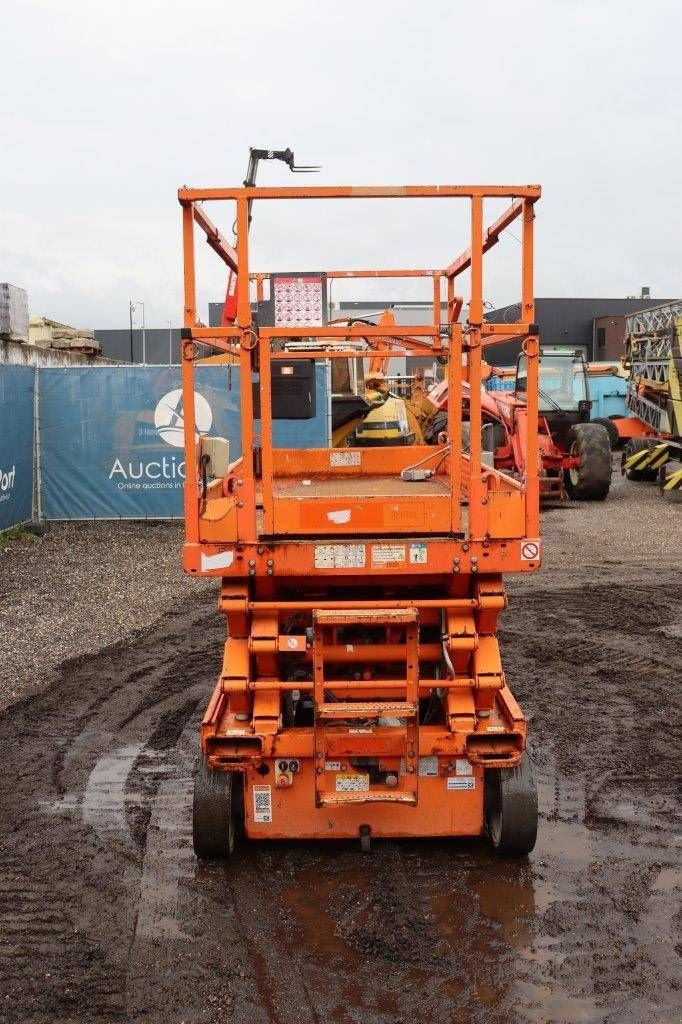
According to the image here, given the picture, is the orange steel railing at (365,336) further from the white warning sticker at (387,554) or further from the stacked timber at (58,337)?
the stacked timber at (58,337)

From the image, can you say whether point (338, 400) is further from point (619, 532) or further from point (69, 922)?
point (69, 922)

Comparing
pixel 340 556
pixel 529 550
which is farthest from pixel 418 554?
pixel 529 550

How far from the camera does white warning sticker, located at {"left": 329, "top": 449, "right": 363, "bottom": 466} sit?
6.33m

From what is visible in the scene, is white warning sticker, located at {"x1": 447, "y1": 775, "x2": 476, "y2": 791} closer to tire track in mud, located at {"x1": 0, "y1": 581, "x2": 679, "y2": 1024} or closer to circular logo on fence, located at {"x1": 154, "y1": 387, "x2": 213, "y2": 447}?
tire track in mud, located at {"x1": 0, "y1": 581, "x2": 679, "y2": 1024}

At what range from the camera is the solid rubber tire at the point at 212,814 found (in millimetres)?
4469

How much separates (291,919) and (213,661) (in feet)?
13.4

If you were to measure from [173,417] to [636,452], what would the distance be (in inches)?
440

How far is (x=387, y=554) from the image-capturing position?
4.39m

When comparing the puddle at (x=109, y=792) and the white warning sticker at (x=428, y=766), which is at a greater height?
the white warning sticker at (x=428, y=766)

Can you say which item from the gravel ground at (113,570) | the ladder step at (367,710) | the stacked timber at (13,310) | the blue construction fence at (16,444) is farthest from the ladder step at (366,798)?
the stacked timber at (13,310)

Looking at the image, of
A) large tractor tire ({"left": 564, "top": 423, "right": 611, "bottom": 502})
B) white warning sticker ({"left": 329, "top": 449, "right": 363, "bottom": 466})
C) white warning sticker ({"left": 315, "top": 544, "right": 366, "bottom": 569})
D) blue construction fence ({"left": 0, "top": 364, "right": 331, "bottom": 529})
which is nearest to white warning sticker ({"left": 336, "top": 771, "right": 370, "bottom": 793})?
white warning sticker ({"left": 315, "top": 544, "right": 366, "bottom": 569})

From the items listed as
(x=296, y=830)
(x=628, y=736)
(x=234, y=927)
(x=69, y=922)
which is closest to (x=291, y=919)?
(x=234, y=927)

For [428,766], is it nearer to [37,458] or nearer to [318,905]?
[318,905]

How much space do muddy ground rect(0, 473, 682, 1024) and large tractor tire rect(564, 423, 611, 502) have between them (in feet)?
36.0
